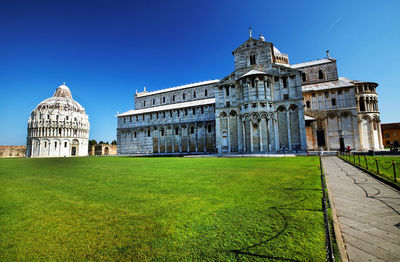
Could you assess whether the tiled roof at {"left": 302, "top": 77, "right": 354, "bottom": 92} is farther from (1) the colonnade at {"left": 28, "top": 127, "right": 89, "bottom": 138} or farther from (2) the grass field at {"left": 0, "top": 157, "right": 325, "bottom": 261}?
(1) the colonnade at {"left": 28, "top": 127, "right": 89, "bottom": 138}

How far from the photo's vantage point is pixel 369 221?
3316mm

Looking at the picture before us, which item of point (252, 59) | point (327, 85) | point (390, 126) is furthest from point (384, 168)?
point (390, 126)

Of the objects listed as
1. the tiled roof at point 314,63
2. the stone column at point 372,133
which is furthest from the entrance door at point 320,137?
the tiled roof at point 314,63

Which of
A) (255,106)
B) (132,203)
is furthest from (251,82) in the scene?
(132,203)

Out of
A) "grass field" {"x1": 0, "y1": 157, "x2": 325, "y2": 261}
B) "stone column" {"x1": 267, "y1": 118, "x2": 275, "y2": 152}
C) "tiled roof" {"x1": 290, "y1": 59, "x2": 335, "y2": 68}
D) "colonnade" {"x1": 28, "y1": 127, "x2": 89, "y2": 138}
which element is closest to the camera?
"grass field" {"x1": 0, "y1": 157, "x2": 325, "y2": 261}

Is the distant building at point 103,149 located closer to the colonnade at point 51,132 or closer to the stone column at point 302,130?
the colonnade at point 51,132

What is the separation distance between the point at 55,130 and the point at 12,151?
1589cm

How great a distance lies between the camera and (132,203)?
4.23m

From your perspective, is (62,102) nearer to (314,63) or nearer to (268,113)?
(268,113)

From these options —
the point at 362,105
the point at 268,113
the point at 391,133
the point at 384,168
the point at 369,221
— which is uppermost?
the point at 362,105

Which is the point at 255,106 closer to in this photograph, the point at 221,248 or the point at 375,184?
the point at 375,184

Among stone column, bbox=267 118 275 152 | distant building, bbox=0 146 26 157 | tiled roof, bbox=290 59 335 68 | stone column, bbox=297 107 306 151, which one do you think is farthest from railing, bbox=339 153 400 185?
distant building, bbox=0 146 26 157

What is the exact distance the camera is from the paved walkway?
2395mm

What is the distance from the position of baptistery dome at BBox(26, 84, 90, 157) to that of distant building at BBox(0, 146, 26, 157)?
5.91m
